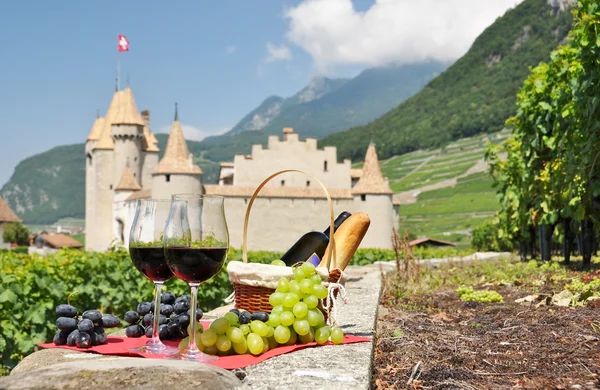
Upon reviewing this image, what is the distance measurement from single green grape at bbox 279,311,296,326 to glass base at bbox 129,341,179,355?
1.64ft

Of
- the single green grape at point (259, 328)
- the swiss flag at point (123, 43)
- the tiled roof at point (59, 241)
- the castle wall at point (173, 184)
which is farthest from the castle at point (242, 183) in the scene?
the tiled roof at point (59, 241)

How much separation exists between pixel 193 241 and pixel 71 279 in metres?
7.16

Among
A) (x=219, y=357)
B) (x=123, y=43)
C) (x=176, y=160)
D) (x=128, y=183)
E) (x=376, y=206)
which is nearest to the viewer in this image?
(x=219, y=357)

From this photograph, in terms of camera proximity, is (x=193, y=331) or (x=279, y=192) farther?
(x=279, y=192)

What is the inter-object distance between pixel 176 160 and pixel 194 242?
3722 centimetres

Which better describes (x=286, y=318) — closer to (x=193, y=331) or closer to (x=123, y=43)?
(x=193, y=331)

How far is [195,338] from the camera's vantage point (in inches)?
109

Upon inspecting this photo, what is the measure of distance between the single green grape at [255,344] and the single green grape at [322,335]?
1.15 ft

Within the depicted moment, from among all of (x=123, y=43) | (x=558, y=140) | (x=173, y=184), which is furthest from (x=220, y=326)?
(x=123, y=43)

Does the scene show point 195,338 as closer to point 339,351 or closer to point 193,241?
point 193,241

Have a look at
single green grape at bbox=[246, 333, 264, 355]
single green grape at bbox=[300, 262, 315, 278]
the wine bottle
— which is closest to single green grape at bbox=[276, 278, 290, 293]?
single green grape at bbox=[300, 262, 315, 278]

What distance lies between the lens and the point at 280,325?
302 cm

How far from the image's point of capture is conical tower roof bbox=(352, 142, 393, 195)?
3925 centimetres

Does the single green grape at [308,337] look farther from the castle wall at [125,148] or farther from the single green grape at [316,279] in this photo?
the castle wall at [125,148]
